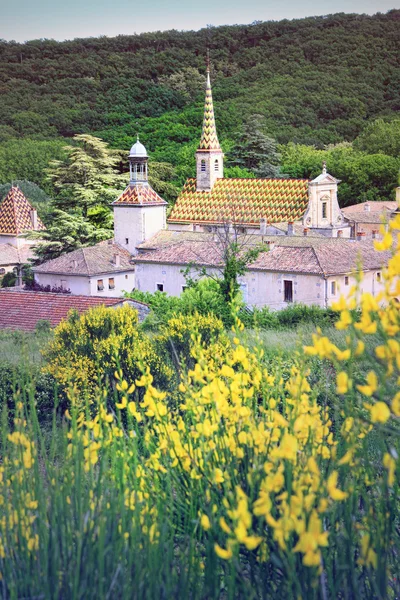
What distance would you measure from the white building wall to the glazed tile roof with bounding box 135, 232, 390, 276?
3.77 m

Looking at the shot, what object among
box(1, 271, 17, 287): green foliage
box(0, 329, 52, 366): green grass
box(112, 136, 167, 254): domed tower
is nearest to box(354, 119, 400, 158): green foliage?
box(112, 136, 167, 254): domed tower

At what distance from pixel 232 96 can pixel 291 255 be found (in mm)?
64143

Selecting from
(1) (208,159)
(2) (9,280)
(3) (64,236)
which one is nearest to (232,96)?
(1) (208,159)

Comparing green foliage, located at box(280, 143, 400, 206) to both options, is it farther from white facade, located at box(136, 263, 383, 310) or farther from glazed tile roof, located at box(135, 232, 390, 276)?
white facade, located at box(136, 263, 383, 310)

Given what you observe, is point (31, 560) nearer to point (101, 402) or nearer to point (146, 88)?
point (101, 402)

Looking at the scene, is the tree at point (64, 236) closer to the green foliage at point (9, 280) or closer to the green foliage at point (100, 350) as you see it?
the green foliage at point (9, 280)

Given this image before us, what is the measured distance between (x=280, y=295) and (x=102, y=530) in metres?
27.2

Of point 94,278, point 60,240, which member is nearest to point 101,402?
point 94,278

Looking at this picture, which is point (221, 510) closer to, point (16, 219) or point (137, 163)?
point (137, 163)

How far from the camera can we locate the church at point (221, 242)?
31.4 m

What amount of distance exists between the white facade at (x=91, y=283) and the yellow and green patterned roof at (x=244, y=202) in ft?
20.5

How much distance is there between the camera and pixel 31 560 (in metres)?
5.10

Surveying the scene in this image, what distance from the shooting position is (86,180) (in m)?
49.3

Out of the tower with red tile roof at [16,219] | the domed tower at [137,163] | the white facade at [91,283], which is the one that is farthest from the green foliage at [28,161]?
the white facade at [91,283]
